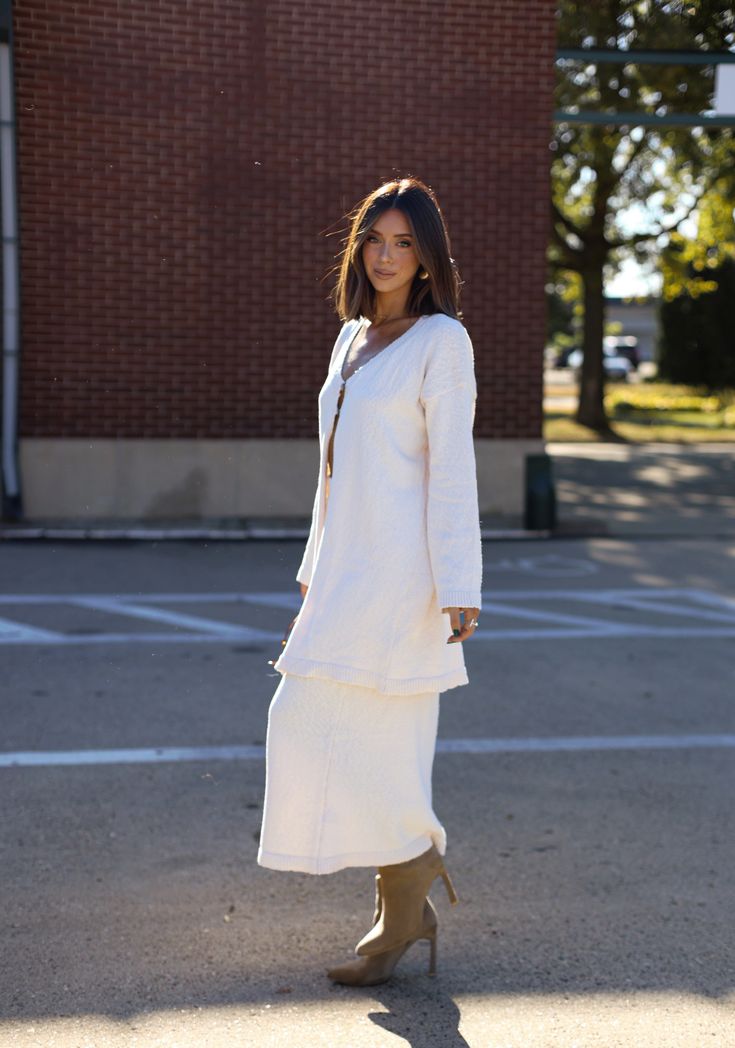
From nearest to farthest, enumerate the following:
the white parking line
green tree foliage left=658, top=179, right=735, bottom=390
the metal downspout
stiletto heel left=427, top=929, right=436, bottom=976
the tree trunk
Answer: stiletto heel left=427, top=929, right=436, bottom=976 → the white parking line → the metal downspout → the tree trunk → green tree foliage left=658, top=179, right=735, bottom=390

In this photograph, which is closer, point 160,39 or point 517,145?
point 160,39

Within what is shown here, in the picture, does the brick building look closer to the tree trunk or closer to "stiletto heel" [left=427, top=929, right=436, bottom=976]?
"stiletto heel" [left=427, top=929, right=436, bottom=976]

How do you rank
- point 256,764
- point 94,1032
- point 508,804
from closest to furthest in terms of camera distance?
1. point 94,1032
2. point 508,804
3. point 256,764

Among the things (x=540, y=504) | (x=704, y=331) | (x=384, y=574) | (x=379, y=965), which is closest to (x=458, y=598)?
(x=384, y=574)

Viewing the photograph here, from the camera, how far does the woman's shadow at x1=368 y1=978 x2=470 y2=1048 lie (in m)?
3.20

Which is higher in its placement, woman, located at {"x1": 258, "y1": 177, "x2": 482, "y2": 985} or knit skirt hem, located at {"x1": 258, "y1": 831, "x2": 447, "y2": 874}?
woman, located at {"x1": 258, "y1": 177, "x2": 482, "y2": 985}

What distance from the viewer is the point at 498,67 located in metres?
12.3

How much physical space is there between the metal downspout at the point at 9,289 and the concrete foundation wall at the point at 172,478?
0.20m

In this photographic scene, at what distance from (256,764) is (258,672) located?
1.57m

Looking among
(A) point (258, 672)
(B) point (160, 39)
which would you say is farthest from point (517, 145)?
(A) point (258, 672)

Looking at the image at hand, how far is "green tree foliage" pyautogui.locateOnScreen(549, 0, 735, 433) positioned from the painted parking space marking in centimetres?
551

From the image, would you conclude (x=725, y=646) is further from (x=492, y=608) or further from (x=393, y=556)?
(x=393, y=556)

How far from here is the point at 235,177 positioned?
12.1 m

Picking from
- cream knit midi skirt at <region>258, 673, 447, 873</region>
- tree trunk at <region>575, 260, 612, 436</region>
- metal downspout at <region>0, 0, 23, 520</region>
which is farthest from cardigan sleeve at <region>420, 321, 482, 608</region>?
tree trunk at <region>575, 260, 612, 436</region>
